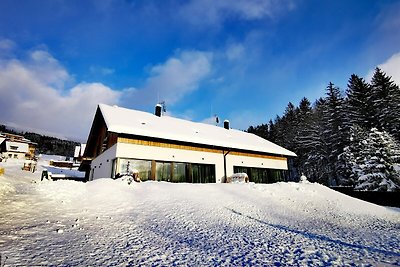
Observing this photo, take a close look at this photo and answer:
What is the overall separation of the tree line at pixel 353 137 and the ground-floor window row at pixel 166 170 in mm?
14209

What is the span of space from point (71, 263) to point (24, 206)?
452 centimetres

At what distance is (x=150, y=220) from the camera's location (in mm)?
6871

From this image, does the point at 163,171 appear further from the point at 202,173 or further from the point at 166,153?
the point at 202,173

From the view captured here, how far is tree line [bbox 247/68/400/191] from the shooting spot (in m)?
19.5

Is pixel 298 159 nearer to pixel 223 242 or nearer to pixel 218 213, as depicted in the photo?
pixel 218 213

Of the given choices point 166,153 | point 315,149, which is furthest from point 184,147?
point 315,149

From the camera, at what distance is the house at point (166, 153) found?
1525 cm

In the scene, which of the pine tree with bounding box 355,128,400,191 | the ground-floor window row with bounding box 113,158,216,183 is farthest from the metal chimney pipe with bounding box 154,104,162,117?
the pine tree with bounding box 355,128,400,191

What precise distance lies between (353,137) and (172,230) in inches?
1088

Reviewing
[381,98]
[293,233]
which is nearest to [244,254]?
[293,233]

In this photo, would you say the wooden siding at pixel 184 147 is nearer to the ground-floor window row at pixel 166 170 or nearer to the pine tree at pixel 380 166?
the ground-floor window row at pixel 166 170

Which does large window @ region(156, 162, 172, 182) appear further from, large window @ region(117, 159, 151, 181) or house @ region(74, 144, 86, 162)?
house @ region(74, 144, 86, 162)

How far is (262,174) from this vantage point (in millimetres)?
22391

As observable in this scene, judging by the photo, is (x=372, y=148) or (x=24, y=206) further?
(x=372, y=148)
